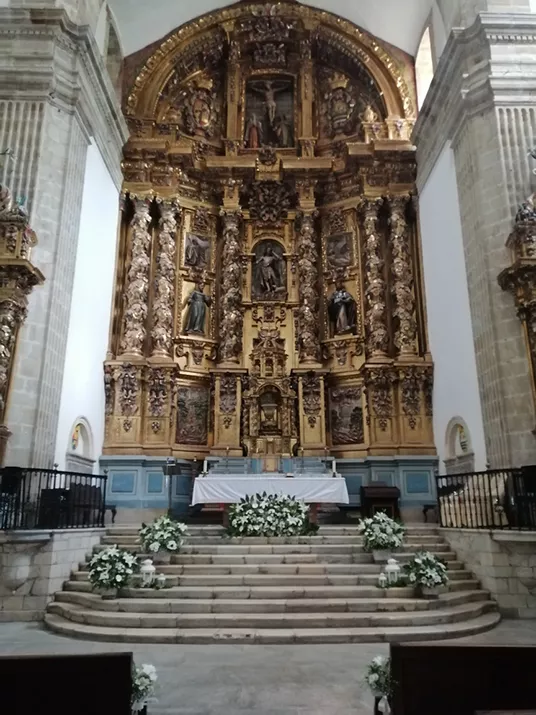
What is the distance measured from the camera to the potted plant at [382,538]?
9.39 m

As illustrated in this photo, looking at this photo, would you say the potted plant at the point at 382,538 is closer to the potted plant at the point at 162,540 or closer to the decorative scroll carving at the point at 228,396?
the potted plant at the point at 162,540

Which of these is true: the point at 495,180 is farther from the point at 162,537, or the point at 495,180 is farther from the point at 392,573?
the point at 162,537

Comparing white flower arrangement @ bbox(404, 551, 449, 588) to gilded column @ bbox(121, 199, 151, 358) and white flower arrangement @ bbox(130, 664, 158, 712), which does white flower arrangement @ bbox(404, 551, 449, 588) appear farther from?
gilded column @ bbox(121, 199, 151, 358)

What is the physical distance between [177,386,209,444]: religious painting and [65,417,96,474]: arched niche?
2.57 meters

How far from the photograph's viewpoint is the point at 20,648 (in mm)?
6676

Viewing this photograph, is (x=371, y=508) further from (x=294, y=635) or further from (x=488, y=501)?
(x=294, y=635)

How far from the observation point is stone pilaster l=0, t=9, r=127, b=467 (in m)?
10.6

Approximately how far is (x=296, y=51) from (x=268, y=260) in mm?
6776

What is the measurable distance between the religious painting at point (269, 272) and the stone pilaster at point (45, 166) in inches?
233

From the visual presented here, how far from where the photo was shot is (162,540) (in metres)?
9.41

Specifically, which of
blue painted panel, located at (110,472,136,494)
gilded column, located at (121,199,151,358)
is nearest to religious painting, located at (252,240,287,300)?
gilded column, located at (121,199,151,358)

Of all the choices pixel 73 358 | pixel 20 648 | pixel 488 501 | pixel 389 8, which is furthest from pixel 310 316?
pixel 20 648

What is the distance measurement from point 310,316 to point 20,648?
11.4 metres

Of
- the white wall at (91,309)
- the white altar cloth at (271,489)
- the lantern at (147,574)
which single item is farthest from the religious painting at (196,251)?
the lantern at (147,574)
